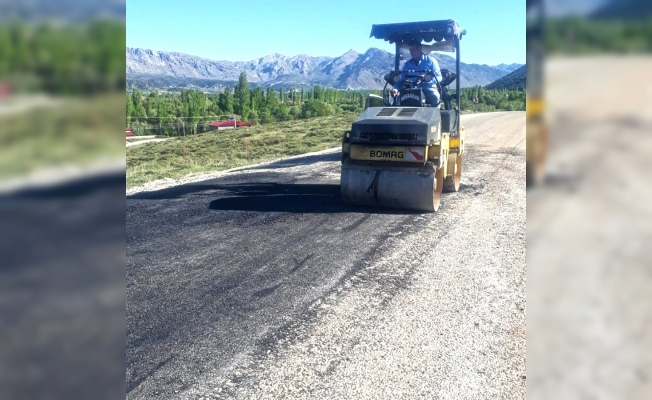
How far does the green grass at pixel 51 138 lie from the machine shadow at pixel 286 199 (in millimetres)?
7995

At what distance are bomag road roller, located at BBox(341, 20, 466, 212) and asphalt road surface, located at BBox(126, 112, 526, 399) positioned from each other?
1.25ft

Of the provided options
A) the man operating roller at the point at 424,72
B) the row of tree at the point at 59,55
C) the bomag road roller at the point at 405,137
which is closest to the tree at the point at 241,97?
the bomag road roller at the point at 405,137

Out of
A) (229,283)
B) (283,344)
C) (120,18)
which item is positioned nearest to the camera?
(120,18)

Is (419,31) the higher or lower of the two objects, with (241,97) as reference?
lower

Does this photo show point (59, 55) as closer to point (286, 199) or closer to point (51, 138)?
point (51, 138)

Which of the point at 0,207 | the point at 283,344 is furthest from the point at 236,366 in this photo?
the point at 0,207

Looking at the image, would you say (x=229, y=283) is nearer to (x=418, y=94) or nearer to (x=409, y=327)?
(x=409, y=327)

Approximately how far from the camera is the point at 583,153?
27.8 inches

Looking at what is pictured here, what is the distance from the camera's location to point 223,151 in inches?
854

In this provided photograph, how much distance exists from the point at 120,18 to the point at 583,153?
930 millimetres

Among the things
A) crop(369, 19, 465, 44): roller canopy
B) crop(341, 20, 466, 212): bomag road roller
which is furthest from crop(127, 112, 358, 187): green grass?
crop(369, 19, 465, 44): roller canopy

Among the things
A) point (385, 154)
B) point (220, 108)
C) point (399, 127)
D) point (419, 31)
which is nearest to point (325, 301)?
point (385, 154)

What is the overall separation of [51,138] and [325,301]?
4589 millimetres

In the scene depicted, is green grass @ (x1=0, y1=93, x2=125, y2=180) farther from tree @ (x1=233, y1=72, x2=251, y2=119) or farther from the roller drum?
tree @ (x1=233, y1=72, x2=251, y2=119)
